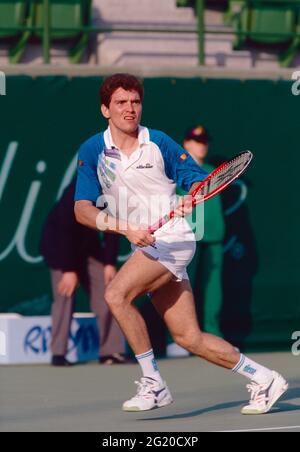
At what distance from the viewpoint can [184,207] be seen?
296 inches

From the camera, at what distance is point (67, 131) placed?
38.0 ft

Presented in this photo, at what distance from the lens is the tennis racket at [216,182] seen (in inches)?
300

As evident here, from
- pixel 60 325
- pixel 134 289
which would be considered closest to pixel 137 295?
pixel 134 289

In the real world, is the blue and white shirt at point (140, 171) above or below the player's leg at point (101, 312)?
above

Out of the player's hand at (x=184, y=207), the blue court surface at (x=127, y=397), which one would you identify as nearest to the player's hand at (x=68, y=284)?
the blue court surface at (x=127, y=397)

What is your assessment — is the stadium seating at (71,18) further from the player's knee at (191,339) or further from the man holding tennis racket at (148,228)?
the player's knee at (191,339)

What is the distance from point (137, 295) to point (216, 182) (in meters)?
0.77

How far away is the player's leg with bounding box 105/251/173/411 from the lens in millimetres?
7695

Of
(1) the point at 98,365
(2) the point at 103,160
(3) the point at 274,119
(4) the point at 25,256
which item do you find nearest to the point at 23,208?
(4) the point at 25,256

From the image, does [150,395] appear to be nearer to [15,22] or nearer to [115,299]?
[115,299]

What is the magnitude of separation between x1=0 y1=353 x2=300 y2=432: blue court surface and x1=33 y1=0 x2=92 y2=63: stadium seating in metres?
3.52

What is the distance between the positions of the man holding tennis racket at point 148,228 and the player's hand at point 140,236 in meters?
0.27

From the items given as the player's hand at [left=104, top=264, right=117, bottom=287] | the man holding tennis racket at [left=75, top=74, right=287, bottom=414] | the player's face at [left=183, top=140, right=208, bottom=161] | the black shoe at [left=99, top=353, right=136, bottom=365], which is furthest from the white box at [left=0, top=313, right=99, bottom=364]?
the man holding tennis racket at [left=75, top=74, right=287, bottom=414]

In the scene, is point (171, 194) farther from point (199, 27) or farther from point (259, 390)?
point (199, 27)
